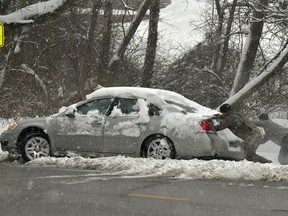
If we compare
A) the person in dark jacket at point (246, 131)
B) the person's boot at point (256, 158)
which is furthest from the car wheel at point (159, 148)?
the person's boot at point (256, 158)

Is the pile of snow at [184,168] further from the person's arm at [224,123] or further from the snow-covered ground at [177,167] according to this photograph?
the person's arm at [224,123]

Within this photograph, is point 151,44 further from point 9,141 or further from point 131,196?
point 131,196

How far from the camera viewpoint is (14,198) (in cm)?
781

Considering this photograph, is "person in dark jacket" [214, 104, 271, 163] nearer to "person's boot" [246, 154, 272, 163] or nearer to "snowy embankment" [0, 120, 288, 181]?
"person's boot" [246, 154, 272, 163]

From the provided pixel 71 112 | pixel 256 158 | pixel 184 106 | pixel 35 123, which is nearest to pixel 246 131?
pixel 256 158

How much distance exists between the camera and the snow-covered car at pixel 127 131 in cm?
1123

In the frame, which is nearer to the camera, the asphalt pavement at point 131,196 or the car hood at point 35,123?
the asphalt pavement at point 131,196

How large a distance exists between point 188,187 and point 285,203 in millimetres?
1737

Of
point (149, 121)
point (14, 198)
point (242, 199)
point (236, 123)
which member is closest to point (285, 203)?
point (242, 199)

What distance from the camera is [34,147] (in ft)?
40.6

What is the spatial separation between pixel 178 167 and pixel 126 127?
1945 mm

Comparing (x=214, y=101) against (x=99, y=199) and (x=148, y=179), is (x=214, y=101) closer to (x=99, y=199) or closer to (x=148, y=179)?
(x=148, y=179)

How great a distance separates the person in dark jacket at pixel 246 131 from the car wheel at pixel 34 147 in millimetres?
3843

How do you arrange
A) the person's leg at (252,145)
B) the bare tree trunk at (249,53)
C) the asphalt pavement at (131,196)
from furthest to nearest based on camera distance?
the bare tree trunk at (249,53)
the person's leg at (252,145)
the asphalt pavement at (131,196)
